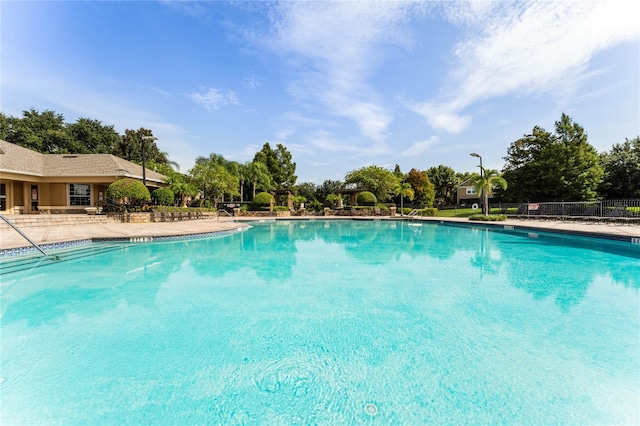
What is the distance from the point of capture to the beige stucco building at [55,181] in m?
19.7

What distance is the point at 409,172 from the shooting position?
41.8 meters

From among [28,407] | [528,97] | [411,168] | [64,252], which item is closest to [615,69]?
[528,97]

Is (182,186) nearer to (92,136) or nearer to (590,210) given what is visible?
(92,136)

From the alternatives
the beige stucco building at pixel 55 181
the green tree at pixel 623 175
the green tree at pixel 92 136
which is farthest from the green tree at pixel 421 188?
the green tree at pixel 92 136

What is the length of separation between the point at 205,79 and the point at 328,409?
778 inches

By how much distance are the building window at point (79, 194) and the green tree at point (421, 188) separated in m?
35.9

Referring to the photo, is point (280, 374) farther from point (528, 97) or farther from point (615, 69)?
point (528, 97)

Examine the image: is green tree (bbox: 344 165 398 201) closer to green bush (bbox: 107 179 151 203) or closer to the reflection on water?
the reflection on water

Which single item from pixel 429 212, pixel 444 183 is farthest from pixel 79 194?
pixel 444 183

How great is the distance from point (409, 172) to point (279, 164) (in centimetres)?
2041

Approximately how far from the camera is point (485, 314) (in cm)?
479

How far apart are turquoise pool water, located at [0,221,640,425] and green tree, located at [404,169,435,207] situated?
31.7m

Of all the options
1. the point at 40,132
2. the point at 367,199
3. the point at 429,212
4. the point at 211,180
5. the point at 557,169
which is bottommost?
the point at 429,212

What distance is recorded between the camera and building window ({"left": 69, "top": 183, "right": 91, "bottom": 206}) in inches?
887
